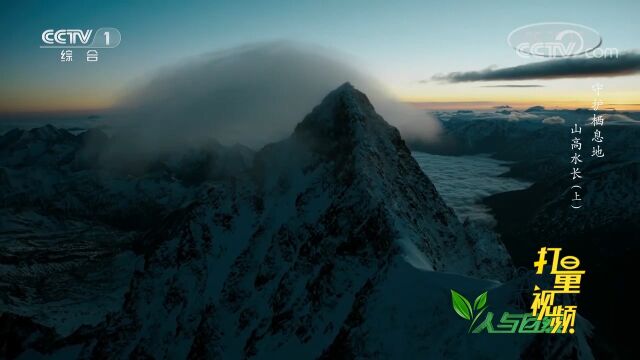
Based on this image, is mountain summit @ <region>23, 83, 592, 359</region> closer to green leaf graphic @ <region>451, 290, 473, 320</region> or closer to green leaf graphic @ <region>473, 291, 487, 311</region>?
green leaf graphic @ <region>451, 290, 473, 320</region>

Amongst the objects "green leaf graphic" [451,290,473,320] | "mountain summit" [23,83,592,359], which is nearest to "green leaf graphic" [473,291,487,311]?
"green leaf graphic" [451,290,473,320]

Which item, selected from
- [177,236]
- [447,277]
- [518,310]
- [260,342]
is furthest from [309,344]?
[177,236]

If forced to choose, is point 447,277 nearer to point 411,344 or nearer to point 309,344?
point 411,344

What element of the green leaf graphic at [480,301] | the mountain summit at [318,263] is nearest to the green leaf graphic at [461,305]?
the green leaf graphic at [480,301]

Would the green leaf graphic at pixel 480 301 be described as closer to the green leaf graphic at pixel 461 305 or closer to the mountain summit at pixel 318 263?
the green leaf graphic at pixel 461 305

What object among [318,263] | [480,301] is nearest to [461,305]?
[480,301]

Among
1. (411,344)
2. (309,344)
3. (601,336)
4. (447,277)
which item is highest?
(447,277)
